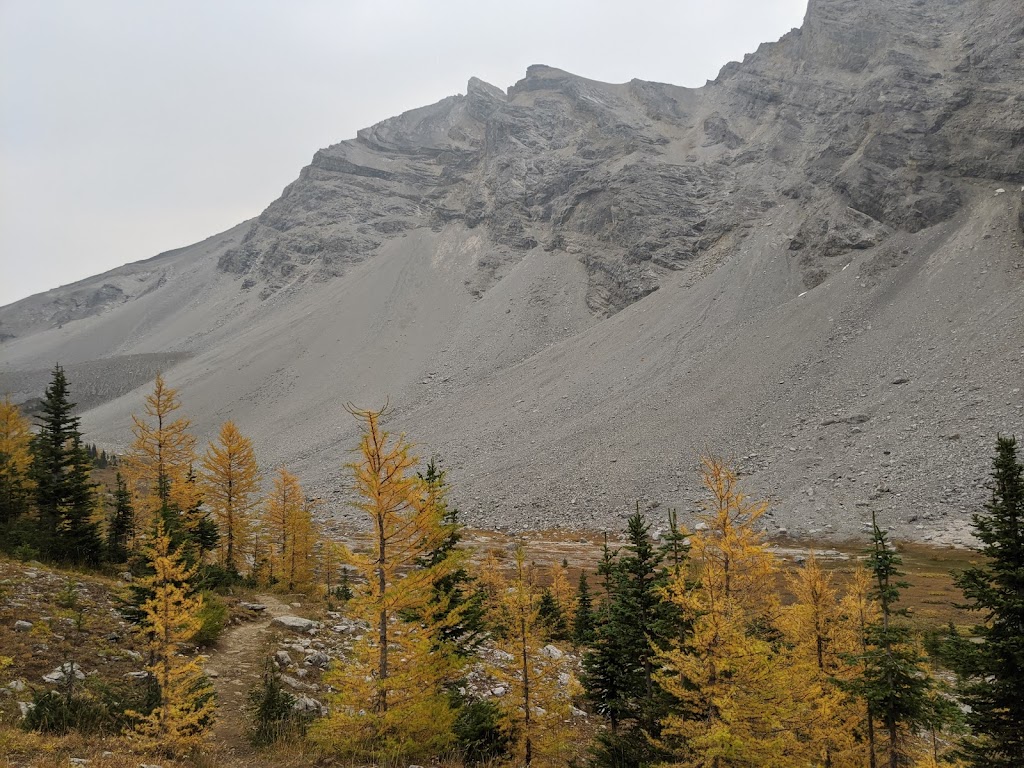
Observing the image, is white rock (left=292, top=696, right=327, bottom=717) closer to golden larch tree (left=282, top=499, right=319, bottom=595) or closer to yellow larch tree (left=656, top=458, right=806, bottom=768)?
yellow larch tree (left=656, top=458, right=806, bottom=768)

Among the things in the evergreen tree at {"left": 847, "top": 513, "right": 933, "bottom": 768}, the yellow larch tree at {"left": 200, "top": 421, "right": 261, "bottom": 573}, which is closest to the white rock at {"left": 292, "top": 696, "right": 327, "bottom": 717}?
the evergreen tree at {"left": 847, "top": 513, "right": 933, "bottom": 768}

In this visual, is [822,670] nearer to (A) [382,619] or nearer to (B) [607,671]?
(B) [607,671]

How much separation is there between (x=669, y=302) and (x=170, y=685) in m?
89.5

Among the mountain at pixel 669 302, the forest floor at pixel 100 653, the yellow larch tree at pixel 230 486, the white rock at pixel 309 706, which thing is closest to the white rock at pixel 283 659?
the forest floor at pixel 100 653

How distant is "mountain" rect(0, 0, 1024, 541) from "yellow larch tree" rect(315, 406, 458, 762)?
134 feet

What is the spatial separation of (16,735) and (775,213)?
112285 millimetres

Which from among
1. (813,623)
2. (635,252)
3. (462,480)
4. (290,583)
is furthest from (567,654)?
(635,252)

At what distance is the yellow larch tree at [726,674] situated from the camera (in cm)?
1148

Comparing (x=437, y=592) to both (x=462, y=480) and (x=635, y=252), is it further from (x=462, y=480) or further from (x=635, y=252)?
(x=635, y=252)

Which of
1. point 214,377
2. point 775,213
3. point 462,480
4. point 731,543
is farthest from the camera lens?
point 214,377

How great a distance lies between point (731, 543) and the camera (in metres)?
12.8

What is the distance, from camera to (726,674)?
12180mm

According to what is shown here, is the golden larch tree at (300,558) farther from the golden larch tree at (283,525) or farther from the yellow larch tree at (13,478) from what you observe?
the yellow larch tree at (13,478)

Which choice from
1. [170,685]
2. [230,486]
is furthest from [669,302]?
[170,685]
